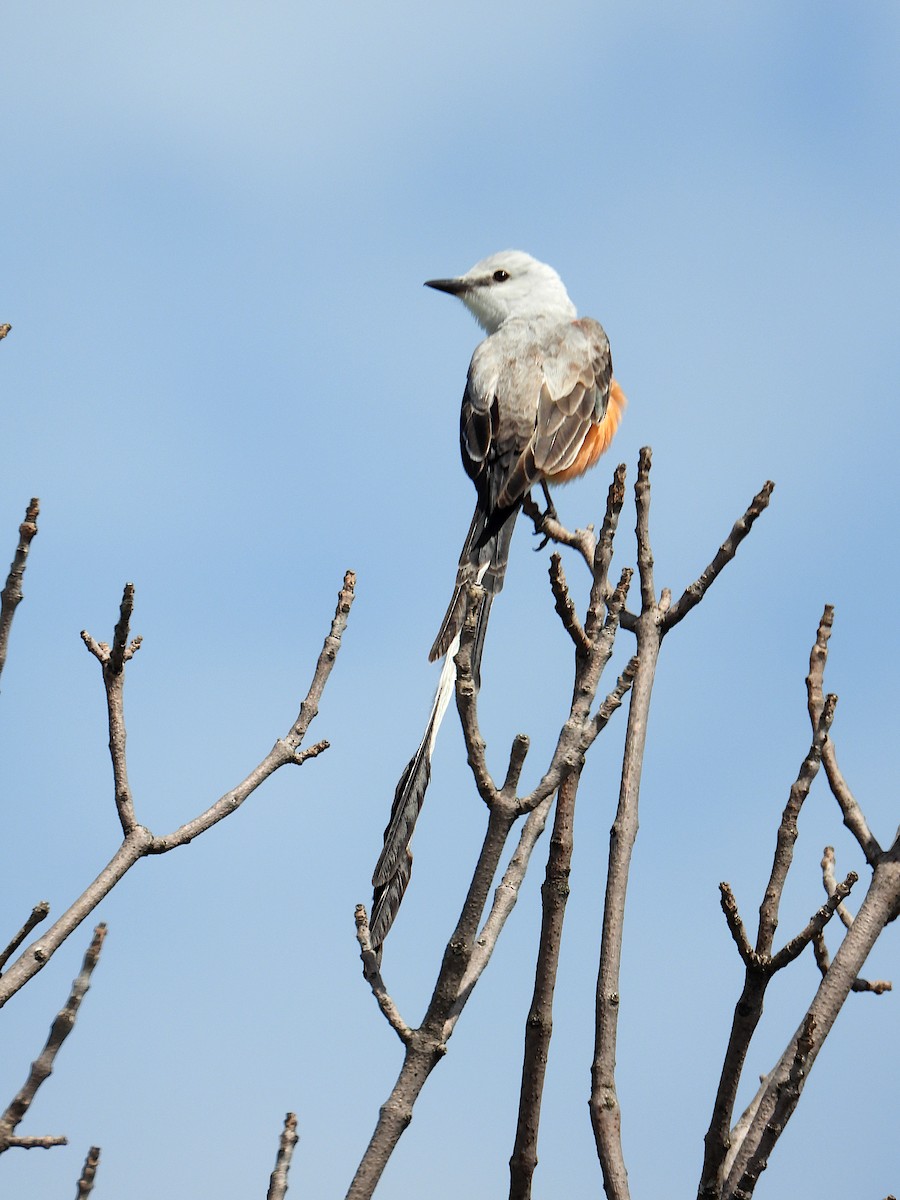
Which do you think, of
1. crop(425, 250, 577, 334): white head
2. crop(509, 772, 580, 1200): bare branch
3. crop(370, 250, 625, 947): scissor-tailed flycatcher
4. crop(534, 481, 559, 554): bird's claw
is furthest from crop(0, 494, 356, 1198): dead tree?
crop(425, 250, 577, 334): white head

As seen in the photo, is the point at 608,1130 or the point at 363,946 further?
the point at 608,1130

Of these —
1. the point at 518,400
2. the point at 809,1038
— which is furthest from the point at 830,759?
the point at 518,400

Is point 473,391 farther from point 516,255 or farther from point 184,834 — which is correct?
point 184,834

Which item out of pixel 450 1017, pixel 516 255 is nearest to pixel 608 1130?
pixel 450 1017

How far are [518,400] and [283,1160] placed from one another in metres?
3.95

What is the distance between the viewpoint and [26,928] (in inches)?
110

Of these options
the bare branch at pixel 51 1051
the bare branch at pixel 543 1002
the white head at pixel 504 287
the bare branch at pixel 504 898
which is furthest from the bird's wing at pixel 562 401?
the bare branch at pixel 51 1051

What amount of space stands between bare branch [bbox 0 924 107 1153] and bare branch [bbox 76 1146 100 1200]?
0.41 ft

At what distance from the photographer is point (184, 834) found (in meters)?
2.96

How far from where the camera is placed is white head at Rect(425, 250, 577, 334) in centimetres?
726

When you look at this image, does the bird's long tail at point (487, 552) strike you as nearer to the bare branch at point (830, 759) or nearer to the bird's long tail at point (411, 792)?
the bird's long tail at point (411, 792)

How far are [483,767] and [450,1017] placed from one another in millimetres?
493

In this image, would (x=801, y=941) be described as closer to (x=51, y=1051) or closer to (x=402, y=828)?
(x=402, y=828)

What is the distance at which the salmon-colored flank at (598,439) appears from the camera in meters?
6.14
